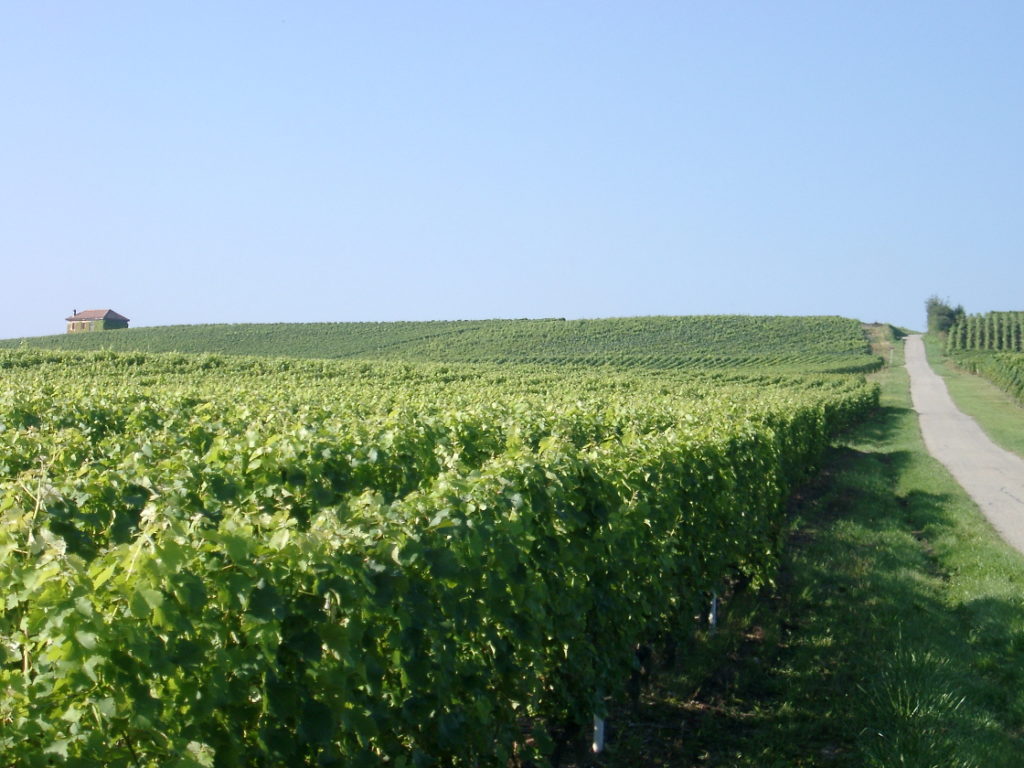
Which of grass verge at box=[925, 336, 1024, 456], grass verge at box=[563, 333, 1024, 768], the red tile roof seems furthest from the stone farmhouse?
grass verge at box=[563, 333, 1024, 768]

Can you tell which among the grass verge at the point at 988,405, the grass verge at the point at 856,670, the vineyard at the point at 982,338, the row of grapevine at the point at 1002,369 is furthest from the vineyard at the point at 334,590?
the vineyard at the point at 982,338

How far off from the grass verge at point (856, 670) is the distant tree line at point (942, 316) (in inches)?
4082

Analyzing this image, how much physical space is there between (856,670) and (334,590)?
214 inches

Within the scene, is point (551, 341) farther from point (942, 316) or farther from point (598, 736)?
point (598, 736)

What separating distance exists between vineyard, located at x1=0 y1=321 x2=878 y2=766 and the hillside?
6586 centimetres

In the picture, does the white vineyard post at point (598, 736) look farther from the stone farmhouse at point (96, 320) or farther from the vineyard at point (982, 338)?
the stone farmhouse at point (96, 320)

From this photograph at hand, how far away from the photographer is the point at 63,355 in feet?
131

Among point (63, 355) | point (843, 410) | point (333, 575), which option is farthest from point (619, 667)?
point (63, 355)

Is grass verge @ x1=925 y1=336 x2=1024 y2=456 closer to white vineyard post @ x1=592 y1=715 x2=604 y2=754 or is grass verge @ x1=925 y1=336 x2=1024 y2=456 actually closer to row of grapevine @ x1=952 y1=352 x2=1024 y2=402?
row of grapevine @ x1=952 y1=352 x2=1024 y2=402

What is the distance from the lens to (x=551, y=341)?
284ft

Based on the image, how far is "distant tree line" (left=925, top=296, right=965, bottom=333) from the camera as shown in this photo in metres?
109

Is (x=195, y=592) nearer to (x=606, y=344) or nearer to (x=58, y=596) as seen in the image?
(x=58, y=596)

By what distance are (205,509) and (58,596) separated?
92.7 inches

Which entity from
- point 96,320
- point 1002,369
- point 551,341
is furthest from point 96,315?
point 1002,369
